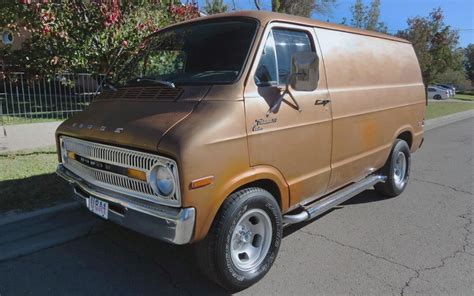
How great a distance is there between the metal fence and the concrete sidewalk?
0.32m

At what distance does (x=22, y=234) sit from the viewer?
170 inches

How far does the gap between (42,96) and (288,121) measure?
296 inches

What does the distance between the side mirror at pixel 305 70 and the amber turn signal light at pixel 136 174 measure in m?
1.54

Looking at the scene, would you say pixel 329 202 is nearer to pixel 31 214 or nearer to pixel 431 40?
pixel 31 214

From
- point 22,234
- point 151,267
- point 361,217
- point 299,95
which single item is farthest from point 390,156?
point 22,234

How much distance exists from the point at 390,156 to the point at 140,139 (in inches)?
156

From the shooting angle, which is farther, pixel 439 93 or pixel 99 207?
pixel 439 93

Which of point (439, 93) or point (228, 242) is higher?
point (228, 242)

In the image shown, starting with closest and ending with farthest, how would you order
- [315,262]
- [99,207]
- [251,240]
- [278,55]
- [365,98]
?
[99,207] < [251,240] < [278,55] < [315,262] < [365,98]

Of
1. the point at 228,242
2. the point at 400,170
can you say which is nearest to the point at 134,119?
the point at 228,242

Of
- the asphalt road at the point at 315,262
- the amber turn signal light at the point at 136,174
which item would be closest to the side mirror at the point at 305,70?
the amber turn signal light at the point at 136,174

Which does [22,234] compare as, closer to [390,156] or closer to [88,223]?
[88,223]

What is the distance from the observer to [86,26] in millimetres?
6891

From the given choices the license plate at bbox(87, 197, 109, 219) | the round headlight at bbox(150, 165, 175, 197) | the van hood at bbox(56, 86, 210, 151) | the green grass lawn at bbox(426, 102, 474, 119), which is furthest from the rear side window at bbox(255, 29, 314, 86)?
the green grass lawn at bbox(426, 102, 474, 119)
